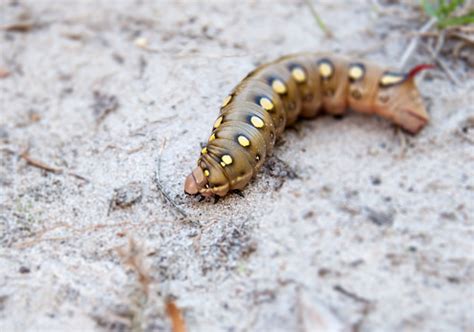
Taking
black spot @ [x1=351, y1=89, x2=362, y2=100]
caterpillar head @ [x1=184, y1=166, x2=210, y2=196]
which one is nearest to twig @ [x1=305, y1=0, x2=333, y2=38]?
black spot @ [x1=351, y1=89, x2=362, y2=100]

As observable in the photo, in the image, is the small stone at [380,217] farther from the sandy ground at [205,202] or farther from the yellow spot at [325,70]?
the yellow spot at [325,70]

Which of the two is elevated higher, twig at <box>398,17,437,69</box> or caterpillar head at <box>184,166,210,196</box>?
twig at <box>398,17,437,69</box>

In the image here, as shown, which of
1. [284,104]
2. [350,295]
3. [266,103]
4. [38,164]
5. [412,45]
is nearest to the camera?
[350,295]

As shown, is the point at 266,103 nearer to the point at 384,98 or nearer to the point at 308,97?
the point at 308,97

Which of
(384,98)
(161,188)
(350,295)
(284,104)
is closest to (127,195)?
(161,188)

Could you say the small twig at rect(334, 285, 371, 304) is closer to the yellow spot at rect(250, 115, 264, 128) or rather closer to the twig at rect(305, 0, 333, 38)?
the yellow spot at rect(250, 115, 264, 128)

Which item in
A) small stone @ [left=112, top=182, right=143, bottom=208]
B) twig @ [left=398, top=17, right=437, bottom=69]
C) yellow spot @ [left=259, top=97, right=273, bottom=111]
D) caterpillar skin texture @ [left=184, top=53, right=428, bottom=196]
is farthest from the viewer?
twig @ [left=398, top=17, right=437, bottom=69]

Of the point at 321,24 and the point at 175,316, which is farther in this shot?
the point at 321,24

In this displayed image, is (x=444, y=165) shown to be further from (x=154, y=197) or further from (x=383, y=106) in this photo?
(x=154, y=197)

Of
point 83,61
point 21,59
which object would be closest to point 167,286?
point 83,61
